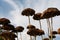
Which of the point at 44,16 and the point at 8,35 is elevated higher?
the point at 44,16

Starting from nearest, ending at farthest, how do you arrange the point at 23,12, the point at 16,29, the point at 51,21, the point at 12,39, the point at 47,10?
the point at 47,10, the point at 51,21, the point at 12,39, the point at 23,12, the point at 16,29

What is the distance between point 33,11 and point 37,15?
1302 mm

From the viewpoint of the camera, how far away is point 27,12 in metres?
33.4

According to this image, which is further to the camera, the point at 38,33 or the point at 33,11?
the point at 33,11

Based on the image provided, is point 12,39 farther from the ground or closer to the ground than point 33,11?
closer to the ground

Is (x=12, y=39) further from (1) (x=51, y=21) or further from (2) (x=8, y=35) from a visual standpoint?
(1) (x=51, y=21)

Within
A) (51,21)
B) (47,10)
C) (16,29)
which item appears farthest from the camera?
(16,29)

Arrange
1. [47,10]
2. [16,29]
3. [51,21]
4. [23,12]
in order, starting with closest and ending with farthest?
[47,10] → [51,21] → [23,12] → [16,29]

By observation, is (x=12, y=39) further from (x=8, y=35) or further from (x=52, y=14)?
(x=52, y=14)

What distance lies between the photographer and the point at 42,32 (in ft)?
98.6

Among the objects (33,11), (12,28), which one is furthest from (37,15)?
(12,28)

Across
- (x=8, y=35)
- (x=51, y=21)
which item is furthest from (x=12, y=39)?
(x=51, y=21)

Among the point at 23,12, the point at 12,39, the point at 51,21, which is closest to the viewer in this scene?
the point at 51,21

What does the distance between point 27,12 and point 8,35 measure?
478 cm
